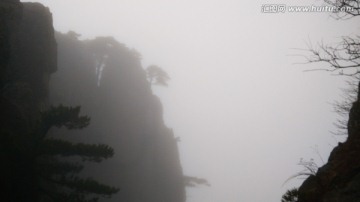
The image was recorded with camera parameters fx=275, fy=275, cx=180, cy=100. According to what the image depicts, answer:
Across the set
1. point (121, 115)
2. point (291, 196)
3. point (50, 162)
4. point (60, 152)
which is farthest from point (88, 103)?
point (291, 196)

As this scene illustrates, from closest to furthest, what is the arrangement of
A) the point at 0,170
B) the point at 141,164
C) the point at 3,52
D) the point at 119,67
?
the point at 0,170 < the point at 3,52 < the point at 141,164 < the point at 119,67

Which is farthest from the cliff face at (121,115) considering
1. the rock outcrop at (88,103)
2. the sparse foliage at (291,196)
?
the sparse foliage at (291,196)

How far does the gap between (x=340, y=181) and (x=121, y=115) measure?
3424 centimetres

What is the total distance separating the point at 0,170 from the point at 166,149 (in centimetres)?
3133

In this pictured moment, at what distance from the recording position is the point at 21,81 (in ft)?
64.6

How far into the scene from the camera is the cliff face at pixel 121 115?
32719mm

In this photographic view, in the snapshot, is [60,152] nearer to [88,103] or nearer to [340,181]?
[340,181]

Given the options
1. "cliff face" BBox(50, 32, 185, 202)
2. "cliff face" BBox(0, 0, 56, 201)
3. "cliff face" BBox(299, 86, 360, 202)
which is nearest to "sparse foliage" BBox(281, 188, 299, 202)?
"cliff face" BBox(299, 86, 360, 202)

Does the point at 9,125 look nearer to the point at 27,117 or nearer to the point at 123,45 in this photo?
the point at 27,117

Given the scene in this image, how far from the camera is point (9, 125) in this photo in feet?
52.0

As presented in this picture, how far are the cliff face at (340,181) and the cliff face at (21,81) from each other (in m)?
12.4

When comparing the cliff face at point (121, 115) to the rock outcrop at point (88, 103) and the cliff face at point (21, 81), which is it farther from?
the cliff face at point (21, 81)

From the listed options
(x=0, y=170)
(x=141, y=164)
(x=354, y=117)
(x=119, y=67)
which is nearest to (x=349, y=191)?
(x=354, y=117)

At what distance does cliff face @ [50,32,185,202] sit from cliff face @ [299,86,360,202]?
2890 centimetres
